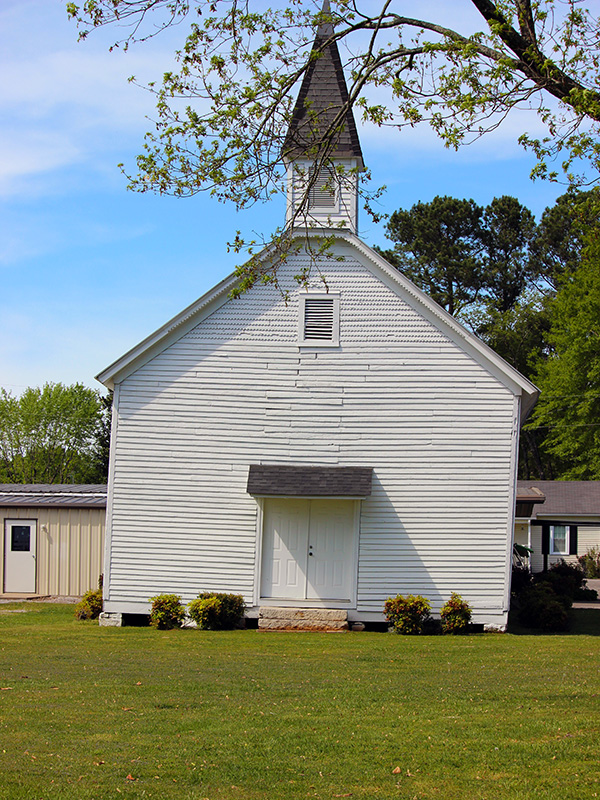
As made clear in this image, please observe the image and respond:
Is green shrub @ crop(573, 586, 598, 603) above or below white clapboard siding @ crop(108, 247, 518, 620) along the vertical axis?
below

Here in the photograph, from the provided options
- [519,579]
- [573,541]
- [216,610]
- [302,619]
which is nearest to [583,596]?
[519,579]

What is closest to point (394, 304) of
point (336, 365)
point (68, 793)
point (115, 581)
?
point (336, 365)

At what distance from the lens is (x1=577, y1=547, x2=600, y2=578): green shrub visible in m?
37.5

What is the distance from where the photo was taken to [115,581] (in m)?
17.4

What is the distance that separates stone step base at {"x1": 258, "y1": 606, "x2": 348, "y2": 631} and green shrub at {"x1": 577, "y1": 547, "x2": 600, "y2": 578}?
77.8ft

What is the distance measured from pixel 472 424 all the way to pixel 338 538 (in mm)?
3525

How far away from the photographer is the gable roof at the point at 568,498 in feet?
124

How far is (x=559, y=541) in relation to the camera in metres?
37.9

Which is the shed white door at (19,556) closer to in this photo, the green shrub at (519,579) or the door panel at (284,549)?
the door panel at (284,549)

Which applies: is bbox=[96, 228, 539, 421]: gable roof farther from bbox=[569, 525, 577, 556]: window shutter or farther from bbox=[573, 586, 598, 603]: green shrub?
bbox=[569, 525, 577, 556]: window shutter

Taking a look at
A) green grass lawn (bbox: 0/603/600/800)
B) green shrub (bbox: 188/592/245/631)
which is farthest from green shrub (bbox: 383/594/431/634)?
green shrub (bbox: 188/592/245/631)

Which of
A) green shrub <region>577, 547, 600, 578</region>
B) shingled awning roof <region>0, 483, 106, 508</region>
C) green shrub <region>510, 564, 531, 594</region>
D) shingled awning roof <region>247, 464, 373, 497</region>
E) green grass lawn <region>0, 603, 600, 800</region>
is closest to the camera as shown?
green grass lawn <region>0, 603, 600, 800</region>

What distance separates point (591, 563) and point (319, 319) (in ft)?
81.6

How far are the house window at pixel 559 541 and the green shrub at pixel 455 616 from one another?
72.5 ft
